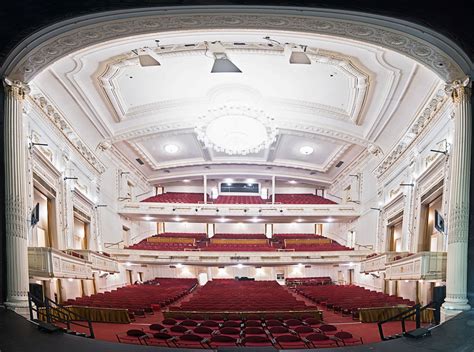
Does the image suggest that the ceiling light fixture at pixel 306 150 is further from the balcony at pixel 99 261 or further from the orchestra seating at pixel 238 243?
the balcony at pixel 99 261

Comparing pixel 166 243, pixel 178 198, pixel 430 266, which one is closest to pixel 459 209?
pixel 430 266

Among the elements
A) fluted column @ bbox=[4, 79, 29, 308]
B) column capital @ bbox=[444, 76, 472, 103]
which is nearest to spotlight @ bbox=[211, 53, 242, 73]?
fluted column @ bbox=[4, 79, 29, 308]

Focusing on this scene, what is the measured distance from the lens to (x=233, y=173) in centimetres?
2516

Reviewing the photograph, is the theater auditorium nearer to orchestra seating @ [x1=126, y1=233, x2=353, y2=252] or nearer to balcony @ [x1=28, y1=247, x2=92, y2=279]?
balcony @ [x1=28, y1=247, x2=92, y2=279]

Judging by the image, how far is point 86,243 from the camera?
16328mm

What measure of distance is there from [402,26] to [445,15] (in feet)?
2.09

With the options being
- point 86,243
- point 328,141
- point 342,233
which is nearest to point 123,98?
point 86,243

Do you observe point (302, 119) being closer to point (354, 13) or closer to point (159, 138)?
point (159, 138)

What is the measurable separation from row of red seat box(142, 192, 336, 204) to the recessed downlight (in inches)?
206

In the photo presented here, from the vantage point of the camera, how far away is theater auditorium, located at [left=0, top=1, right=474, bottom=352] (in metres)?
6.34

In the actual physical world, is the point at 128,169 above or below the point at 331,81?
below

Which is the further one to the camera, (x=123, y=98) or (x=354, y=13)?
(x=123, y=98)

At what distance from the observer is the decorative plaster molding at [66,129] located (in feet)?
37.9

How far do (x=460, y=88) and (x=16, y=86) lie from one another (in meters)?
8.87
